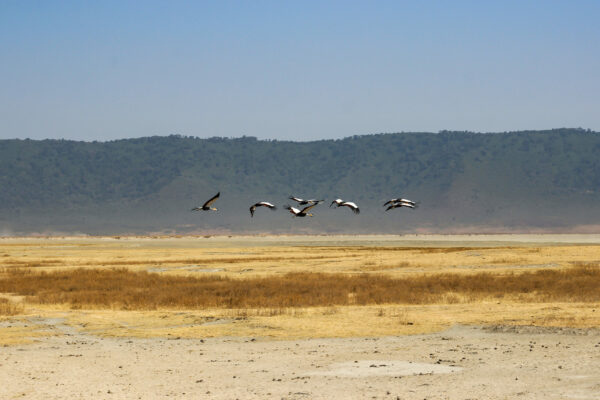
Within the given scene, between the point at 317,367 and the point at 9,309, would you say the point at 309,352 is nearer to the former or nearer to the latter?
the point at 317,367

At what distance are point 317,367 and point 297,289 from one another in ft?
57.2

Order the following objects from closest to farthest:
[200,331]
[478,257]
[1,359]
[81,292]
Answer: [1,359]
[200,331]
[81,292]
[478,257]

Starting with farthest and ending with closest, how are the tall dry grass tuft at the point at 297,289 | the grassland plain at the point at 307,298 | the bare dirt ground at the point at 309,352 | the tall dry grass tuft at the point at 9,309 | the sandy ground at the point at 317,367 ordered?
the tall dry grass tuft at the point at 297,289
the tall dry grass tuft at the point at 9,309
the grassland plain at the point at 307,298
the bare dirt ground at the point at 309,352
the sandy ground at the point at 317,367

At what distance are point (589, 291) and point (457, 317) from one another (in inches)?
379

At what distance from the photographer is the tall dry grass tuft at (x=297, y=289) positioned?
103 feet

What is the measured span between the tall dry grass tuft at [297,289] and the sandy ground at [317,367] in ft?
28.0

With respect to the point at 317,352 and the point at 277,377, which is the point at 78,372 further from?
the point at 317,352

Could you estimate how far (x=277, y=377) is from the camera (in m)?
16.9

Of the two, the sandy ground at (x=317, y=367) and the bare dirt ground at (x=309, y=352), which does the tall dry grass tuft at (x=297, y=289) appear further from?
the sandy ground at (x=317, y=367)

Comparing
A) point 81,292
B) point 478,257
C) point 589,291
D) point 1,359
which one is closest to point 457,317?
point 589,291

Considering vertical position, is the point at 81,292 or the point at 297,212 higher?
the point at 297,212

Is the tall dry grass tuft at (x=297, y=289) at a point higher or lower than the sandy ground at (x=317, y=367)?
higher

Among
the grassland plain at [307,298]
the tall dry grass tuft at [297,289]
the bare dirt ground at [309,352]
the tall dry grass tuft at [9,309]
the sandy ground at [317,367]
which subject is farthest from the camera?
the tall dry grass tuft at [297,289]

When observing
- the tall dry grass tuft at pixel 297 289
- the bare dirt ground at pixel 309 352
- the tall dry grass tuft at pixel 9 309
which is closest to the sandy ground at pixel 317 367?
the bare dirt ground at pixel 309 352
